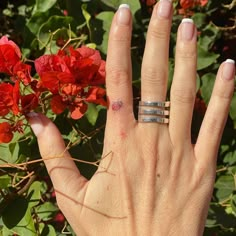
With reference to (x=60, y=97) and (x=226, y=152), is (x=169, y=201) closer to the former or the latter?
(x=60, y=97)

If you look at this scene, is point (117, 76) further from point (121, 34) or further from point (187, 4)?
point (187, 4)

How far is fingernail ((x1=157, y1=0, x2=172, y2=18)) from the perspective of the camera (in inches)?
41.7

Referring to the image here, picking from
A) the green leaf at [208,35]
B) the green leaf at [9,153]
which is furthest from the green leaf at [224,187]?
the green leaf at [9,153]

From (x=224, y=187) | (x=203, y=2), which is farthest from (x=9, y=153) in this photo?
(x=203, y=2)

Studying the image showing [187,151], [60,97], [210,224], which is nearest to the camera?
[60,97]

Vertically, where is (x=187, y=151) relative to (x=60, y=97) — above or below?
below

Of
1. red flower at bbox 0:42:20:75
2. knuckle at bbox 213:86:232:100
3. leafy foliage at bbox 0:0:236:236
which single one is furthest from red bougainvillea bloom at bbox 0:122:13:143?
knuckle at bbox 213:86:232:100

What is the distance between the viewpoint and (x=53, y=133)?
41.4 inches

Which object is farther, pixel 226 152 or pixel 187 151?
pixel 226 152

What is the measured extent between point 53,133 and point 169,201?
264 mm

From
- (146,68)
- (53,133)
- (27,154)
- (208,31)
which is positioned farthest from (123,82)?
(208,31)

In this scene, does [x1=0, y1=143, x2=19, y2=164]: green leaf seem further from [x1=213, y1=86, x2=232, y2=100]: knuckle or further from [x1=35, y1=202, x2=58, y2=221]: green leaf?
[x1=213, y1=86, x2=232, y2=100]: knuckle

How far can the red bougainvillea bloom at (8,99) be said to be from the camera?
3.32 feet

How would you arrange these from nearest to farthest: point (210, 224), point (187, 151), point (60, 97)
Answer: point (60, 97) → point (187, 151) → point (210, 224)
